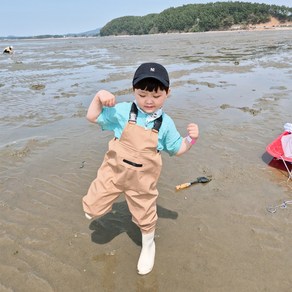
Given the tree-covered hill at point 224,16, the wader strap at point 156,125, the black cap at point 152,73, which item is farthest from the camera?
the tree-covered hill at point 224,16

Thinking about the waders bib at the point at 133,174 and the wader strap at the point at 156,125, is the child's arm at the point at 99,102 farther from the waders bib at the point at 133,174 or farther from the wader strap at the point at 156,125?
the wader strap at the point at 156,125

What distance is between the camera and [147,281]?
283 cm

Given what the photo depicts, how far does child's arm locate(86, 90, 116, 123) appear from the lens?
2.58 meters

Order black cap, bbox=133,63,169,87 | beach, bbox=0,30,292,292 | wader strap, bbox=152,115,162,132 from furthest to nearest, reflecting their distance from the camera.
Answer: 1. beach, bbox=0,30,292,292
2. wader strap, bbox=152,115,162,132
3. black cap, bbox=133,63,169,87

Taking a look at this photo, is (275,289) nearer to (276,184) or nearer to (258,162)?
(276,184)

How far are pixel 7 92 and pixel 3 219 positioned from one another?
783 cm

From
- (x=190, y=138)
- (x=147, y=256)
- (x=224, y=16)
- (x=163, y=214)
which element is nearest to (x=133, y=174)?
(x=190, y=138)

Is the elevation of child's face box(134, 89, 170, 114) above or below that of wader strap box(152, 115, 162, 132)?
above

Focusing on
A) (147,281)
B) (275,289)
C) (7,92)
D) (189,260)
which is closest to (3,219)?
(147,281)

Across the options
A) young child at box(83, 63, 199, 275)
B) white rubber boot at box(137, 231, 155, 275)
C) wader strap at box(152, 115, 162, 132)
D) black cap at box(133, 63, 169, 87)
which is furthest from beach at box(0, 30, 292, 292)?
black cap at box(133, 63, 169, 87)

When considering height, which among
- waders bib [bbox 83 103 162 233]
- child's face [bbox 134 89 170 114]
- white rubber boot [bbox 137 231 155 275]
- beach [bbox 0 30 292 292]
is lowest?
beach [bbox 0 30 292 292]

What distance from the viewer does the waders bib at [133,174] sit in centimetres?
272

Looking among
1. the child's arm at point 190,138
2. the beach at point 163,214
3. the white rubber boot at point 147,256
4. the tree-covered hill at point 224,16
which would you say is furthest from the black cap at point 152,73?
the tree-covered hill at point 224,16

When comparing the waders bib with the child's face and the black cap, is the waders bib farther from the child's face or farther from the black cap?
the black cap
